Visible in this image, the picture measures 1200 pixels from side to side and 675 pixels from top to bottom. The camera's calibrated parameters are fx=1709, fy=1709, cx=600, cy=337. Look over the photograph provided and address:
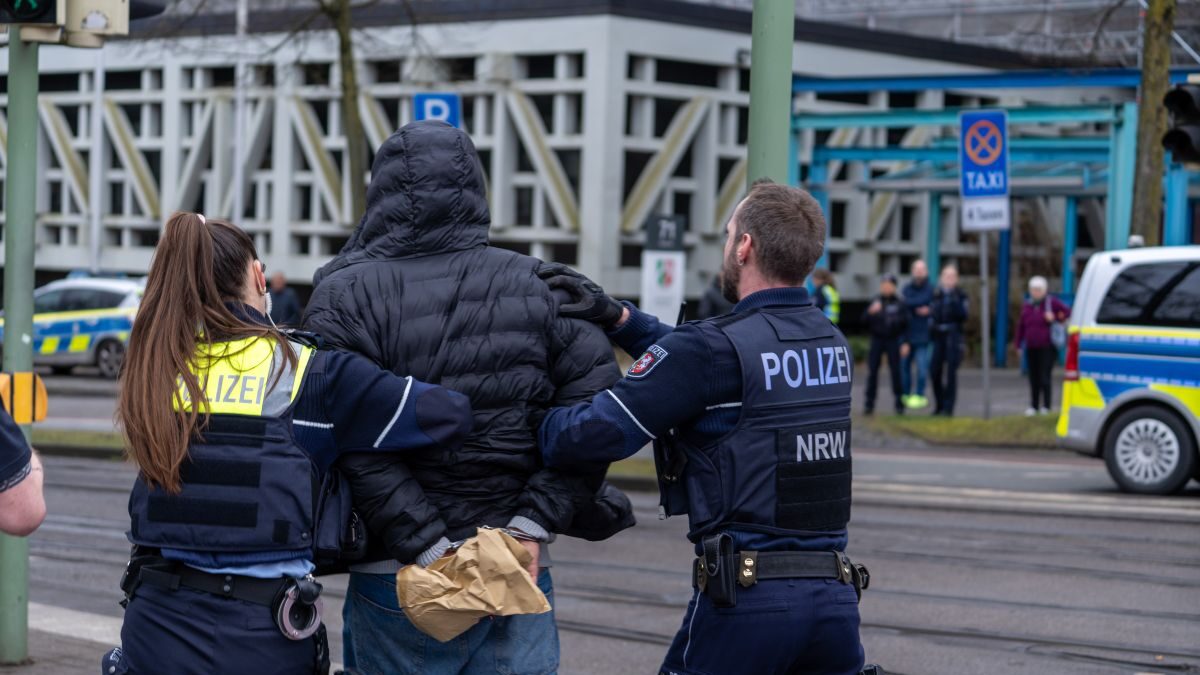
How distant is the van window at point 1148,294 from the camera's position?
552 inches

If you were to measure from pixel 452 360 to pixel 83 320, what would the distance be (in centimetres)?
2687

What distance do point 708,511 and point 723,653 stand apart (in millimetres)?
322

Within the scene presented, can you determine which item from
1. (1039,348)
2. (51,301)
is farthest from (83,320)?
(1039,348)

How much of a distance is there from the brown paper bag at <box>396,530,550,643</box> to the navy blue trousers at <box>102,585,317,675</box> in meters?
0.25

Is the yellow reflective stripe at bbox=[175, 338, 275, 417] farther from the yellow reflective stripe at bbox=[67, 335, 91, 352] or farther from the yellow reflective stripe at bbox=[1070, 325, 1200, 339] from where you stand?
the yellow reflective stripe at bbox=[67, 335, 91, 352]

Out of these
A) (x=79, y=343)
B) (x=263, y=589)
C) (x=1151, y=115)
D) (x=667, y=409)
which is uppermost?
(x=1151, y=115)

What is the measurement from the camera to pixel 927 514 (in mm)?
13086

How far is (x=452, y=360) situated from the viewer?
3.86 meters

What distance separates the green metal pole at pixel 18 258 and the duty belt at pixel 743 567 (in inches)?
150

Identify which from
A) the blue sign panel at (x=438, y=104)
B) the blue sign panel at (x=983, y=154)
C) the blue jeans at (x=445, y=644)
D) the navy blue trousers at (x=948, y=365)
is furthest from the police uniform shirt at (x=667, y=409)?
the navy blue trousers at (x=948, y=365)

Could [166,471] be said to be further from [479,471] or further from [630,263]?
[630,263]

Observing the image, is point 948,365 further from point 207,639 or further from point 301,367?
point 207,639

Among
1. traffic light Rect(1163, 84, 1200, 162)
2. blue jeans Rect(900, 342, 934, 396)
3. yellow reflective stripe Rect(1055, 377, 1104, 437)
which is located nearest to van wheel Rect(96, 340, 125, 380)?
blue jeans Rect(900, 342, 934, 396)

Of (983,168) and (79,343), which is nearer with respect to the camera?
(983,168)
